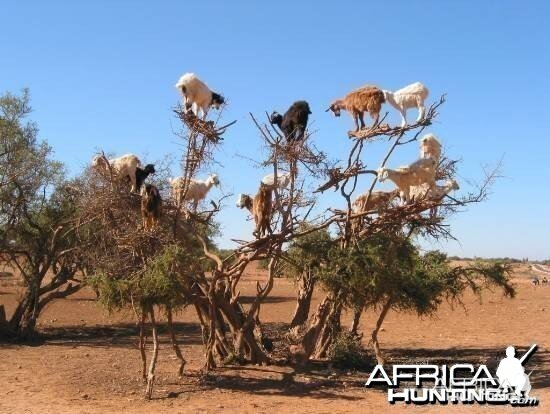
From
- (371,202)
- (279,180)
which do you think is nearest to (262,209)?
(279,180)

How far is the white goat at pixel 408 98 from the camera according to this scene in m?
11.0

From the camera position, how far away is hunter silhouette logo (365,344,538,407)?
10258 millimetres

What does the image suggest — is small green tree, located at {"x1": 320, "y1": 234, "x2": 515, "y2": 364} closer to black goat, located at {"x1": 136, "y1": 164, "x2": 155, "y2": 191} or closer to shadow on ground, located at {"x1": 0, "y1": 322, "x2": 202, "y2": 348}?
black goat, located at {"x1": 136, "y1": 164, "x2": 155, "y2": 191}

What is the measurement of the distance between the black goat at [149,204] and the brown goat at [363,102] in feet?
12.4

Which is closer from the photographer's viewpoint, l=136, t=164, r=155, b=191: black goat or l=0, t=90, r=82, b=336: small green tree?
l=136, t=164, r=155, b=191: black goat

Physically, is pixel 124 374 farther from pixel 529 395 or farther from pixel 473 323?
pixel 473 323

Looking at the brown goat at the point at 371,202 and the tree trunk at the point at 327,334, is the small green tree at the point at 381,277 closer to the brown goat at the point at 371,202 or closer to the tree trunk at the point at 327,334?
the brown goat at the point at 371,202

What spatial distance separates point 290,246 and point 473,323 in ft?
40.9

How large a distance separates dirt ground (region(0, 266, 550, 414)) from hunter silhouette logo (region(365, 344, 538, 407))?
285mm

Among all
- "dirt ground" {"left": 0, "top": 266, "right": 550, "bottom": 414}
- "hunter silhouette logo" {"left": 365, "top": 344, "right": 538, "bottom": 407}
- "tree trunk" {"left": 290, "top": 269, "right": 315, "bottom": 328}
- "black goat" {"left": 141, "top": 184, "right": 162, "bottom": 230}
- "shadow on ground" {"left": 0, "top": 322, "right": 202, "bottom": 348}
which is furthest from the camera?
"shadow on ground" {"left": 0, "top": 322, "right": 202, "bottom": 348}

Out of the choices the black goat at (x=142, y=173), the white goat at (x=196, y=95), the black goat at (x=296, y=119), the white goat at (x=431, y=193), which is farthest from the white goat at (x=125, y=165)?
the white goat at (x=431, y=193)

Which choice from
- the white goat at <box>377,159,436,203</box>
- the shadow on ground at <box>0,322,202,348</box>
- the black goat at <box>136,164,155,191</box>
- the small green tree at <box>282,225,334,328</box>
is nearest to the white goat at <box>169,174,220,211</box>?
the black goat at <box>136,164,155,191</box>

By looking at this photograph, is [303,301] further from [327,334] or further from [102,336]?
[102,336]

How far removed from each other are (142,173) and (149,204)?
1214mm
